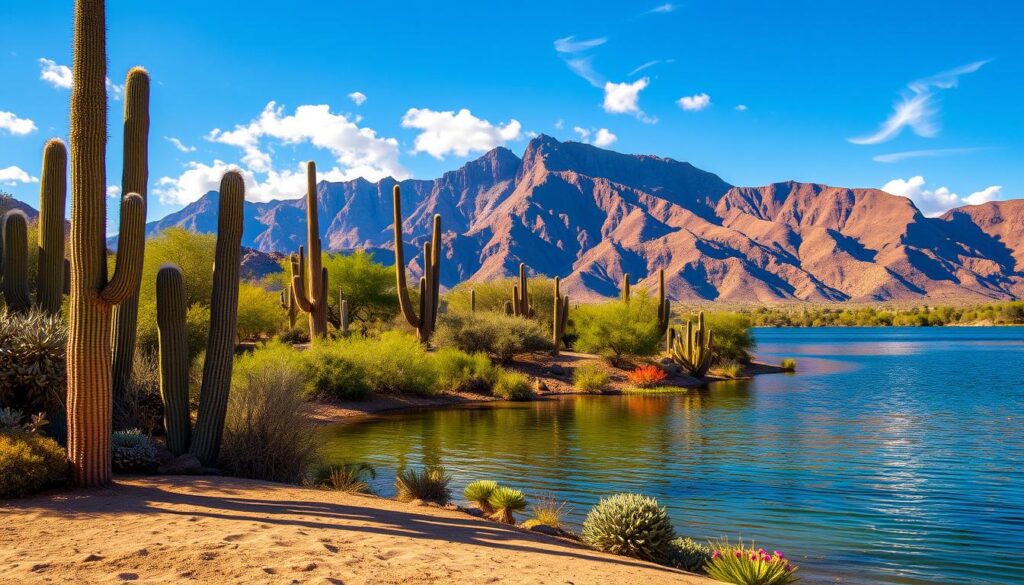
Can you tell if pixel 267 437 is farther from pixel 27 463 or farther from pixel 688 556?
pixel 688 556

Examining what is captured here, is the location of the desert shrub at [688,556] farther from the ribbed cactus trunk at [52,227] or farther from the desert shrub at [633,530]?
the ribbed cactus trunk at [52,227]

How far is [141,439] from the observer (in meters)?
11.6

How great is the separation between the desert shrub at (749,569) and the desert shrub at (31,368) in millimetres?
10102

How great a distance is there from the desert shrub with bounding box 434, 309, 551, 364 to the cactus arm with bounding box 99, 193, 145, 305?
82.4 ft

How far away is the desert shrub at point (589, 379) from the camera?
3431 centimetres

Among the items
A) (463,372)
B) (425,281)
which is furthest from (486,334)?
(463,372)

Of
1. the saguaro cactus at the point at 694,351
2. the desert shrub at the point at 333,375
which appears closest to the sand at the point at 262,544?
the desert shrub at the point at 333,375

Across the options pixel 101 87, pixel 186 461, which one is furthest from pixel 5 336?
pixel 101 87

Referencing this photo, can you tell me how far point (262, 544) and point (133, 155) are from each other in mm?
7793

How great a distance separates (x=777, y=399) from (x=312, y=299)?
61.4 feet

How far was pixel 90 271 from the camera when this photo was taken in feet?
31.4

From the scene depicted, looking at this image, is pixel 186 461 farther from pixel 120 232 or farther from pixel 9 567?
pixel 9 567

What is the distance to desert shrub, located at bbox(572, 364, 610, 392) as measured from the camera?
1351 inches

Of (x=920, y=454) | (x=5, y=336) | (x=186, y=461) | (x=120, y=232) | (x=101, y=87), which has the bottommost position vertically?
(x=920, y=454)
